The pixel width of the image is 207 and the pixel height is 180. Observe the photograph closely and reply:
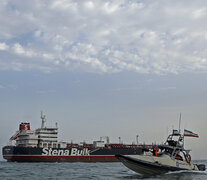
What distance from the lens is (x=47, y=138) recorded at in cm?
6550

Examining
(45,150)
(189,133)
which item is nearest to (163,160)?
(189,133)

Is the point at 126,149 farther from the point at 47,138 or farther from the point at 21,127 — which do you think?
the point at 21,127

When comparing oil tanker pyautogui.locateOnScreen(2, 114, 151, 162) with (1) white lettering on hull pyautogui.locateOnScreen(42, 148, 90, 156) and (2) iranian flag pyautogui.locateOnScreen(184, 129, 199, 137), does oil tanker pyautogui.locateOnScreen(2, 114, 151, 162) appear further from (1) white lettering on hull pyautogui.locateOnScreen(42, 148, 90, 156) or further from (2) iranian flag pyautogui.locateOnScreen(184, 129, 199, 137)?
(2) iranian flag pyautogui.locateOnScreen(184, 129, 199, 137)

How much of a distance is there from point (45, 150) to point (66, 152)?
5160 mm

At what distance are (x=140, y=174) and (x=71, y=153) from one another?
41.9m

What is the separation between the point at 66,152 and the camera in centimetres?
6456

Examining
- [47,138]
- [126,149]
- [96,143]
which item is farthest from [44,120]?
[126,149]

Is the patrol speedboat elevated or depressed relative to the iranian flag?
depressed

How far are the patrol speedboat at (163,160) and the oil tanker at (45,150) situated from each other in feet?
123

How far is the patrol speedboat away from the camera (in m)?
24.1

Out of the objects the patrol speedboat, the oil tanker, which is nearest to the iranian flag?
the patrol speedboat

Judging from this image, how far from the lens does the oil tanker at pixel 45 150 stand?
6012 cm

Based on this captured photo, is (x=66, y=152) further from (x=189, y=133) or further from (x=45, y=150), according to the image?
(x=189, y=133)

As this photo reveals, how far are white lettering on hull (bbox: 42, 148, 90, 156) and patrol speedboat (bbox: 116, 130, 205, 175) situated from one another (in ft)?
130
